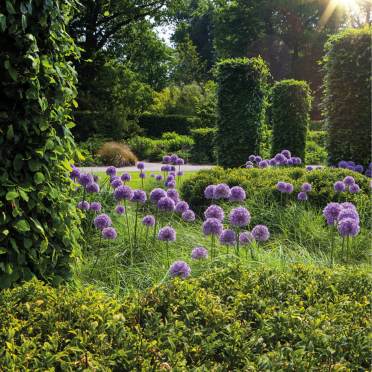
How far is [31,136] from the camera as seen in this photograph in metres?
3.09

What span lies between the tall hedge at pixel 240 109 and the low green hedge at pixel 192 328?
1009 cm

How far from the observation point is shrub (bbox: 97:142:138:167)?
17.7m

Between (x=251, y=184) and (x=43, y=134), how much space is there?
453cm

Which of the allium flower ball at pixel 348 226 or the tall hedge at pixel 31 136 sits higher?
the tall hedge at pixel 31 136

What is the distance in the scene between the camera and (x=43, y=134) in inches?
123

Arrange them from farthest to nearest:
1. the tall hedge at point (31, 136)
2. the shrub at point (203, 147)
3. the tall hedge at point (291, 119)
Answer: the shrub at point (203, 147) → the tall hedge at point (291, 119) → the tall hedge at point (31, 136)

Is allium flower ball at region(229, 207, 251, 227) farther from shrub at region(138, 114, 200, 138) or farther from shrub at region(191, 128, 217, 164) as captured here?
shrub at region(138, 114, 200, 138)

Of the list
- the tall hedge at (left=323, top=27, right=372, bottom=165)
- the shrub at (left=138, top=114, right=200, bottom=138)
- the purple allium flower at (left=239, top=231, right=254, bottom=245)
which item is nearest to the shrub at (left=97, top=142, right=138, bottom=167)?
the tall hedge at (left=323, top=27, right=372, bottom=165)

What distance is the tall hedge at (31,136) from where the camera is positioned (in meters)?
2.91

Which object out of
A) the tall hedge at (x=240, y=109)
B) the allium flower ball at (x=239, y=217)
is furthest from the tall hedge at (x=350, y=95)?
the allium flower ball at (x=239, y=217)

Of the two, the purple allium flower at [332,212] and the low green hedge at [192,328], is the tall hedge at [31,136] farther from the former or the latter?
the purple allium flower at [332,212]

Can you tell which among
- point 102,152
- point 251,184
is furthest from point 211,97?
point 251,184

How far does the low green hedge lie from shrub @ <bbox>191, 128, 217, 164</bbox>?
56.6 ft

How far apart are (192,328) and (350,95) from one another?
32.0 feet
